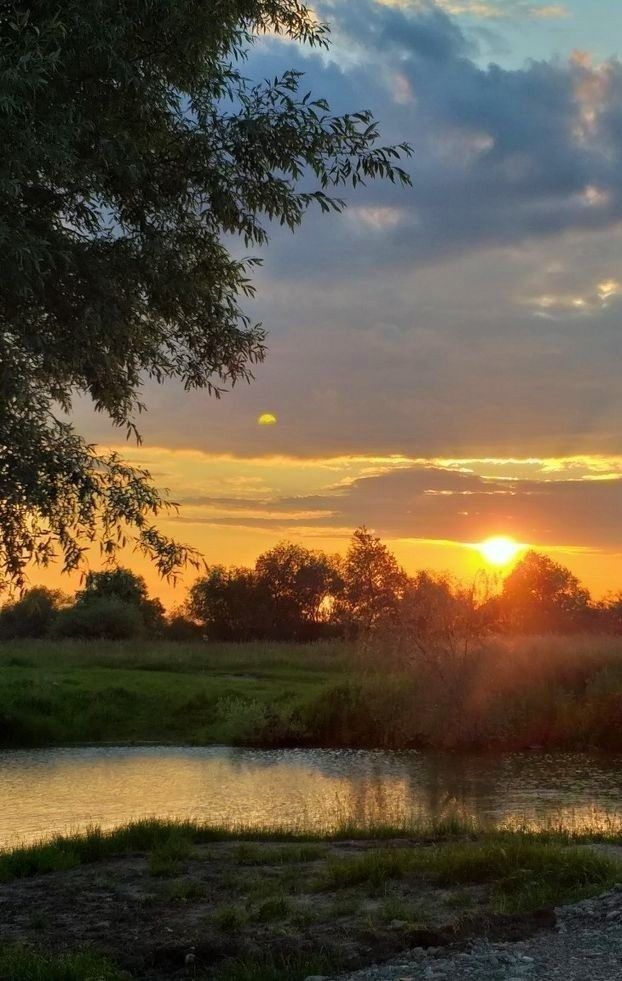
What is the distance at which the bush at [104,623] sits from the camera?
219 feet

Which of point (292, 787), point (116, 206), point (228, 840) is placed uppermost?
point (116, 206)

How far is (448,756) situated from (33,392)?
2001cm

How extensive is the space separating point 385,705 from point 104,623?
41398 mm

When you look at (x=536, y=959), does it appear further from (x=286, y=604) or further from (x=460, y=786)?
(x=286, y=604)

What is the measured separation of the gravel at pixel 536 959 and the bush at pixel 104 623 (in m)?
59.9

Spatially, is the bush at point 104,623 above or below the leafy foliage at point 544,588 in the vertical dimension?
below

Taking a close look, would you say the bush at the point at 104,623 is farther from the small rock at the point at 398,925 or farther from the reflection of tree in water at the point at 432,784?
the small rock at the point at 398,925

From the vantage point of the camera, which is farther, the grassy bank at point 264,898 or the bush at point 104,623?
the bush at point 104,623

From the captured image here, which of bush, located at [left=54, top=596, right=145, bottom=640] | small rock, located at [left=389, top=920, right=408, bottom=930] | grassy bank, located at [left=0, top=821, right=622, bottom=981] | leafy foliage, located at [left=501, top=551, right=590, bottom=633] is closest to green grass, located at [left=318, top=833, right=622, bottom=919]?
grassy bank, located at [left=0, top=821, right=622, bottom=981]

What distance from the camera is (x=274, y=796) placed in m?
20.8

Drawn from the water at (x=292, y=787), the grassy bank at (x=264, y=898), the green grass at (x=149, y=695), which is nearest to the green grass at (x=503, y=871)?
the grassy bank at (x=264, y=898)

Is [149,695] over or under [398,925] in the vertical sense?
over

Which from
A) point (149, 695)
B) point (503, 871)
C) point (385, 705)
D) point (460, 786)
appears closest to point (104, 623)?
point (149, 695)

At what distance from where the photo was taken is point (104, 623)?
221ft
